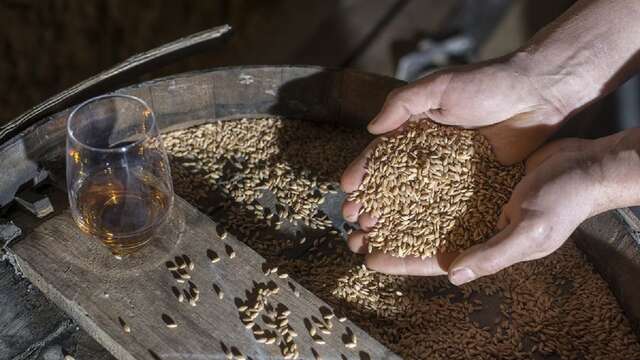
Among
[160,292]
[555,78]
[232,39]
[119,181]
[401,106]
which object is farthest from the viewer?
[232,39]

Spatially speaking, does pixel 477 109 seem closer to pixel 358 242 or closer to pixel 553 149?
pixel 553 149

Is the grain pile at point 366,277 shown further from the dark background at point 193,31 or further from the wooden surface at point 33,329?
the dark background at point 193,31

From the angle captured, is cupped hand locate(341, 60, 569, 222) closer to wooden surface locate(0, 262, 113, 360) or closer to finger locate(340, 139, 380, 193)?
finger locate(340, 139, 380, 193)

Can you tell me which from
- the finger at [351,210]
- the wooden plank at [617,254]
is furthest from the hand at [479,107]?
the wooden plank at [617,254]

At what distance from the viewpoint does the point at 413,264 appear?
5.34 feet

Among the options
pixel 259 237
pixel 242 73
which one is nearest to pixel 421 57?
pixel 242 73

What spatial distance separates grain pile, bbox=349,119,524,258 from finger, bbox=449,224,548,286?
0.10m

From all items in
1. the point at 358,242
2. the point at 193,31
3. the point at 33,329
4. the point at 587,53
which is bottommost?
the point at 193,31

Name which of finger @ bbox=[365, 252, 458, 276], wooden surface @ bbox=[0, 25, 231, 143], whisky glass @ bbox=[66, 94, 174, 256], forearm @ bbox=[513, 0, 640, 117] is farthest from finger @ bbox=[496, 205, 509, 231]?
wooden surface @ bbox=[0, 25, 231, 143]

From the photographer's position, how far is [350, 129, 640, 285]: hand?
1536 millimetres

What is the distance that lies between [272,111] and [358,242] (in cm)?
47

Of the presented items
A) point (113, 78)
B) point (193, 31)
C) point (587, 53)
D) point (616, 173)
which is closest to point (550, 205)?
point (616, 173)

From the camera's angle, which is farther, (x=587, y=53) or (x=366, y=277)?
(x=587, y=53)

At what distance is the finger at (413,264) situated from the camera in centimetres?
163
